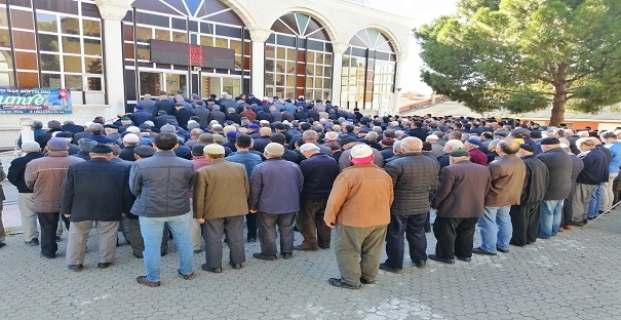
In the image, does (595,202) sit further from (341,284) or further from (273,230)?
(273,230)

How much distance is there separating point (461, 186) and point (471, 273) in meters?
1.09

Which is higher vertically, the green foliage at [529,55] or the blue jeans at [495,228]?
the green foliage at [529,55]

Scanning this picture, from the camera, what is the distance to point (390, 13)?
26469 mm

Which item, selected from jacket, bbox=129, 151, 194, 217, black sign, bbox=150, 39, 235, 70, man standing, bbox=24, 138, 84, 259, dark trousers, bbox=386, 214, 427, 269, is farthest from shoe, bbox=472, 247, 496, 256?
black sign, bbox=150, 39, 235, 70

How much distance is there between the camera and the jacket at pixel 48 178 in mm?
4891

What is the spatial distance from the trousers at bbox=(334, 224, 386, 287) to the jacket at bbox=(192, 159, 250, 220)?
1318 mm

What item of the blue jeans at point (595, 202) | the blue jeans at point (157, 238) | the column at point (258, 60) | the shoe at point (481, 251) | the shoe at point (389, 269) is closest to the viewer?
the blue jeans at point (157, 238)

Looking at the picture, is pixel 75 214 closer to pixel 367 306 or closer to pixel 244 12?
pixel 367 306

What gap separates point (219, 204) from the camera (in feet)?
15.0

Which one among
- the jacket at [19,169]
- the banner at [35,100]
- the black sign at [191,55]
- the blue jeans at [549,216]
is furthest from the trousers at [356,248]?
the black sign at [191,55]

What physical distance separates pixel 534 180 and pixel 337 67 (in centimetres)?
2015

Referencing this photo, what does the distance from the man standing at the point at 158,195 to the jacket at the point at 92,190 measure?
556 millimetres

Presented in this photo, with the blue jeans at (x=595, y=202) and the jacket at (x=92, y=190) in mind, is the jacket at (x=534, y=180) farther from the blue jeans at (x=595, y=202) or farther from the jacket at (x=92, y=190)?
the jacket at (x=92, y=190)

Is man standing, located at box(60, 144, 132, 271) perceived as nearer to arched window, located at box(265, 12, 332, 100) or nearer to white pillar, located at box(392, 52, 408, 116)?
arched window, located at box(265, 12, 332, 100)
